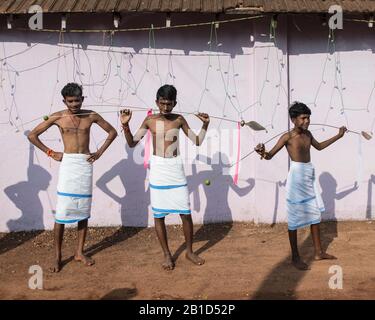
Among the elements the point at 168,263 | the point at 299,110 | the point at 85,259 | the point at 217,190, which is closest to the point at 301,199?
the point at 299,110

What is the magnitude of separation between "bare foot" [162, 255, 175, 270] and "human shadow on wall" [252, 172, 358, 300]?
958mm

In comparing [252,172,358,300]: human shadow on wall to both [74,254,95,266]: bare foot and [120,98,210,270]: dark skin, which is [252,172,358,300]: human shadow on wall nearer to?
[120,98,210,270]: dark skin

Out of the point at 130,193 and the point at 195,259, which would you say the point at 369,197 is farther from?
the point at 130,193

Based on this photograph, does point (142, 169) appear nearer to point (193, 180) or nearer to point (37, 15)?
point (193, 180)

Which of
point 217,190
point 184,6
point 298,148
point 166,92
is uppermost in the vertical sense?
point 184,6

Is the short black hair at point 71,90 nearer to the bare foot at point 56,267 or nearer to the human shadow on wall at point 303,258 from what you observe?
the bare foot at point 56,267

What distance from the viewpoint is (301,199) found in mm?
5148

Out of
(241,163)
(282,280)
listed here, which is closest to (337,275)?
(282,280)

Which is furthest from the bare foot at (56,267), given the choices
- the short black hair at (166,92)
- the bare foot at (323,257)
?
the bare foot at (323,257)

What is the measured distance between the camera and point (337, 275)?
4.73 metres

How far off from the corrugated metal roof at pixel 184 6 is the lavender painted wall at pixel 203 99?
0.96 feet

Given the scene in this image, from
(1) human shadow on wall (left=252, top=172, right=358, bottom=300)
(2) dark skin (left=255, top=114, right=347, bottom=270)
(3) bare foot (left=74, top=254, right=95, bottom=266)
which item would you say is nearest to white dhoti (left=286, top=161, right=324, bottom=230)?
Answer: (2) dark skin (left=255, top=114, right=347, bottom=270)

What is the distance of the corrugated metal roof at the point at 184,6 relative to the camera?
5812mm

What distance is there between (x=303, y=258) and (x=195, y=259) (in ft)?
3.74
